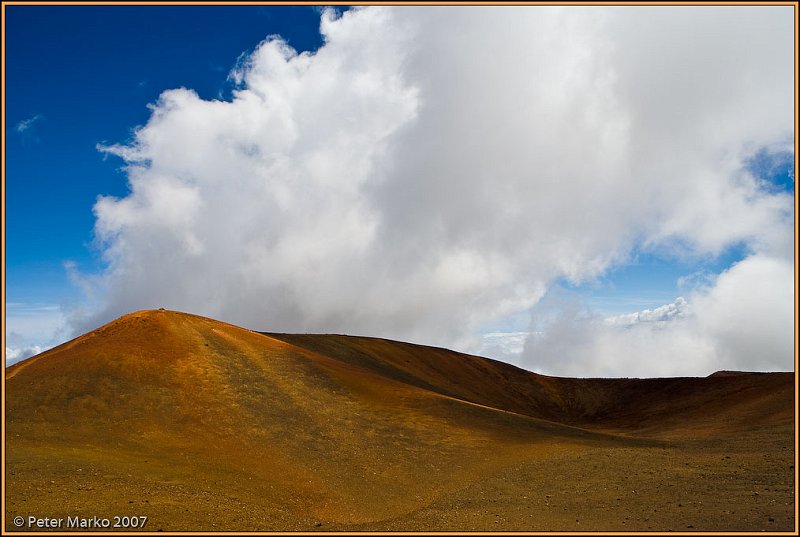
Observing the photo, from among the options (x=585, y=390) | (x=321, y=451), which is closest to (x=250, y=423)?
(x=321, y=451)

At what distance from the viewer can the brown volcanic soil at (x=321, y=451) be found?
19688 millimetres

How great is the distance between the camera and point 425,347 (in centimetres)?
7006

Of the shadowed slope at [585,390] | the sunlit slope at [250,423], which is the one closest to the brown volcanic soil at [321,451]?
the sunlit slope at [250,423]

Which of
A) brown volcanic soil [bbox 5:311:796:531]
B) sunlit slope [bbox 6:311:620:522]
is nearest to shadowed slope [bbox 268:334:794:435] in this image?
brown volcanic soil [bbox 5:311:796:531]

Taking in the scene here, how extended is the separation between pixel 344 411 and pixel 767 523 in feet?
79.2

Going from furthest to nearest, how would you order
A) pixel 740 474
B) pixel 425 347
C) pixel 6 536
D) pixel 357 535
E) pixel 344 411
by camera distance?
pixel 425 347 < pixel 344 411 < pixel 740 474 < pixel 357 535 < pixel 6 536

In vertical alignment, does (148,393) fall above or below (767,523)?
above

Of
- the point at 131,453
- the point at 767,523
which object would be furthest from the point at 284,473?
the point at 767,523

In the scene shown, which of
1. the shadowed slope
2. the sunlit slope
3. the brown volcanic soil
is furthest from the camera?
the shadowed slope

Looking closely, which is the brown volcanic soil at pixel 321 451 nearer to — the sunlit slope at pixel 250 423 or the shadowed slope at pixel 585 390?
the sunlit slope at pixel 250 423

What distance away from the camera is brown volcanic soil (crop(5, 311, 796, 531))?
19.7 metres

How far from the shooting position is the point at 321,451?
2925 centimetres

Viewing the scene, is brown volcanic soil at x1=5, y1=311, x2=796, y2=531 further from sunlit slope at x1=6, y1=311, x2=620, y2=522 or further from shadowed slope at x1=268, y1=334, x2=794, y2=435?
shadowed slope at x1=268, y1=334, x2=794, y2=435

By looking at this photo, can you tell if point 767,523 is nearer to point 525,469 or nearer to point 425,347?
point 525,469
